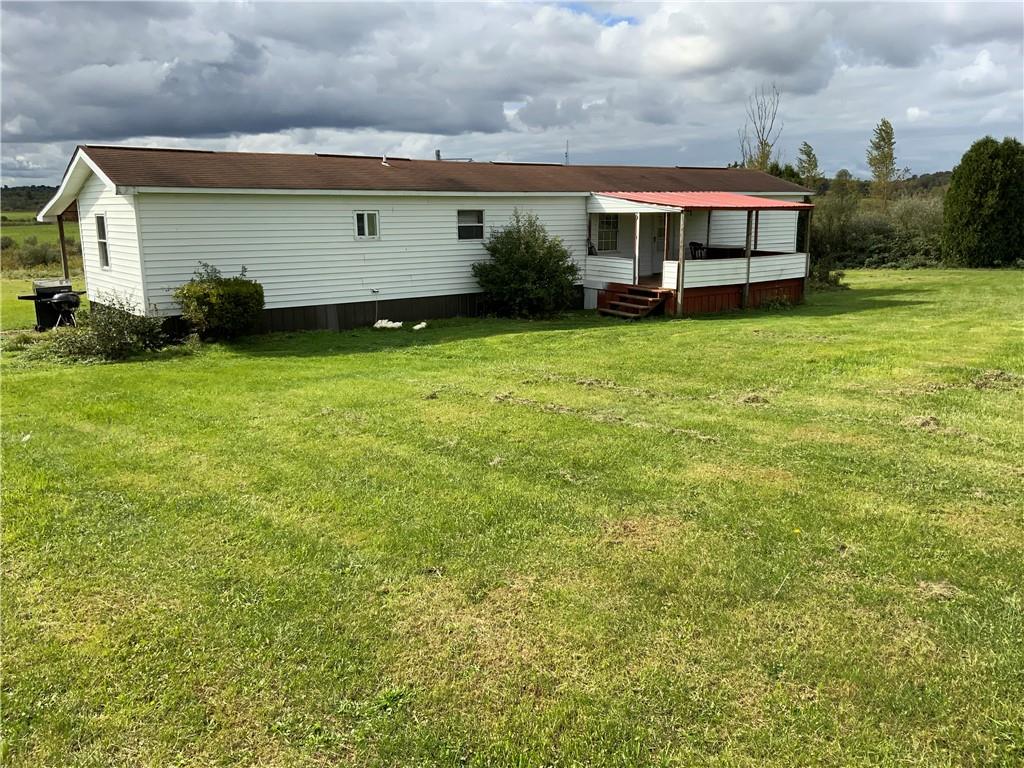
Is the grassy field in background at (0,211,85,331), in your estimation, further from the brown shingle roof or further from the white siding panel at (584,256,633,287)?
the white siding panel at (584,256,633,287)

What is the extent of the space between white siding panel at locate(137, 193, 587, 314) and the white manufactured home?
0.02 metres

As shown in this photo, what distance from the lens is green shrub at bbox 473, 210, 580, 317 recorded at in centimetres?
1689

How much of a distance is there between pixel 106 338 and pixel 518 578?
10.4 metres

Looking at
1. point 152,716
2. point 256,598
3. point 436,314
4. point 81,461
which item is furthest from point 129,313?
point 152,716

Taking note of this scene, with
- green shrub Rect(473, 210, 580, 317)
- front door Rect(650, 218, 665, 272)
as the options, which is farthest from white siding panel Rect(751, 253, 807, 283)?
green shrub Rect(473, 210, 580, 317)

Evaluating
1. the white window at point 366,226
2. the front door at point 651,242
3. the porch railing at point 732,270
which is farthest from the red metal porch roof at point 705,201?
the white window at point 366,226

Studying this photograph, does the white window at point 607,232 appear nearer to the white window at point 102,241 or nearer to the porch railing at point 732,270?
the porch railing at point 732,270

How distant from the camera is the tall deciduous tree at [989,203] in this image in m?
25.9

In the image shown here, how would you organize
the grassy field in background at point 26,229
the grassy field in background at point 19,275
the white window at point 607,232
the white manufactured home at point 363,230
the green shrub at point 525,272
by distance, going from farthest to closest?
the grassy field in background at point 26,229, the white window at point 607,232, the grassy field in background at point 19,275, the green shrub at point 525,272, the white manufactured home at point 363,230

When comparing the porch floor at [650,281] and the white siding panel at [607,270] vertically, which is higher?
the white siding panel at [607,270]

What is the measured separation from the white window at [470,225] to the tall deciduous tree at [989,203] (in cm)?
1911

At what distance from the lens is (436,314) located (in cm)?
1731

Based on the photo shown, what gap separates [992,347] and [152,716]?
12.3m

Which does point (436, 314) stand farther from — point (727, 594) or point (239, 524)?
point (727, 594)
